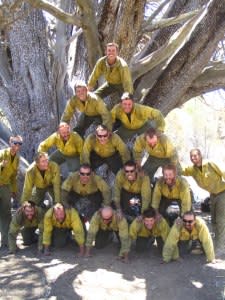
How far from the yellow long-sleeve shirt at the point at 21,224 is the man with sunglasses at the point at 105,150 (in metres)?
1.04

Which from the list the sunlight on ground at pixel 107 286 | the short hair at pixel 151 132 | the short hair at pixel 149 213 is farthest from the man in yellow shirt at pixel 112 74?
the sunlight on ground at pixel 107 286

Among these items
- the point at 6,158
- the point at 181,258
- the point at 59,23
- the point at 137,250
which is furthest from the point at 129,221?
the point at 59,23

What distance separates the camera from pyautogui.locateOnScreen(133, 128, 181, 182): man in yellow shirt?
7.40 meters

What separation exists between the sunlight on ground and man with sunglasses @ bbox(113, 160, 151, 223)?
104cm

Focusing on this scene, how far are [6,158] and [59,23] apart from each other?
102 inches

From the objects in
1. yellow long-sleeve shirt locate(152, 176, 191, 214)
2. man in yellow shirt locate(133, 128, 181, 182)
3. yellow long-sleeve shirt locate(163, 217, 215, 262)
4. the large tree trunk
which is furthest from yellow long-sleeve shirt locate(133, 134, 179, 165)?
the large tree trunk

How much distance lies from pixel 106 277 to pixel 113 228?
1.06m

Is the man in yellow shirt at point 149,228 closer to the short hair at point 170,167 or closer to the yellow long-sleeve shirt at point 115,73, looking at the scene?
the short hair at point 170,167

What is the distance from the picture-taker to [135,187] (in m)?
7.78

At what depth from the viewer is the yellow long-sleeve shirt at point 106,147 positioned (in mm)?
7758

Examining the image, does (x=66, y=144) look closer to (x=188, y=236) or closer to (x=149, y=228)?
(x=149, y=228)

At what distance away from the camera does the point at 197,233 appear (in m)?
7.23

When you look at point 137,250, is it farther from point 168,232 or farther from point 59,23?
point 59,23

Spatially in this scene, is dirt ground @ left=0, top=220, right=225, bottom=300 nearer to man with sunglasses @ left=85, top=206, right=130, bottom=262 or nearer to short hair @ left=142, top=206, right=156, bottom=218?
man with sunglasses @ left=85, top=206, right=130, bottom=262
